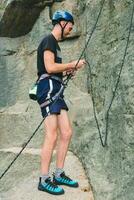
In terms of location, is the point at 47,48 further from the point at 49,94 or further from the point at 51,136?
the point at 51,136

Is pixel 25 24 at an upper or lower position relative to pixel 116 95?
upper

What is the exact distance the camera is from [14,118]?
11414 millimetres

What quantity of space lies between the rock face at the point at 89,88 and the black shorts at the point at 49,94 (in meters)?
0.83

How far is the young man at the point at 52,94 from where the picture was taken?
7.66 metres

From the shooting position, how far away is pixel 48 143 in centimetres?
769

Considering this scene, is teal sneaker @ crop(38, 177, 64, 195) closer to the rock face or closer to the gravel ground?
the gravel ground

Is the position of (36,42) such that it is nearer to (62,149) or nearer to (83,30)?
(83,30)

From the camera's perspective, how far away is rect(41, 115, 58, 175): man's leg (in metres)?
7.67

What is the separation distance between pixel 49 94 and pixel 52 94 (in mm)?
45

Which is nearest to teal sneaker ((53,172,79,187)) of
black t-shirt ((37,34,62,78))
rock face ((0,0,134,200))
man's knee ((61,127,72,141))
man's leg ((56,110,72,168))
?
man's leg ((56,110,72,168))

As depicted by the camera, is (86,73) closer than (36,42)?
Yes

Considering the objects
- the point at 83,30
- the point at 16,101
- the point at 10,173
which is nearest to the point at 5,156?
the point at 10,173

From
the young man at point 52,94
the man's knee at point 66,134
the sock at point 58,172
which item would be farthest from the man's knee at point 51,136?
the sock at point 58,172

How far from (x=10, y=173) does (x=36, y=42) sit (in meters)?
3.88
